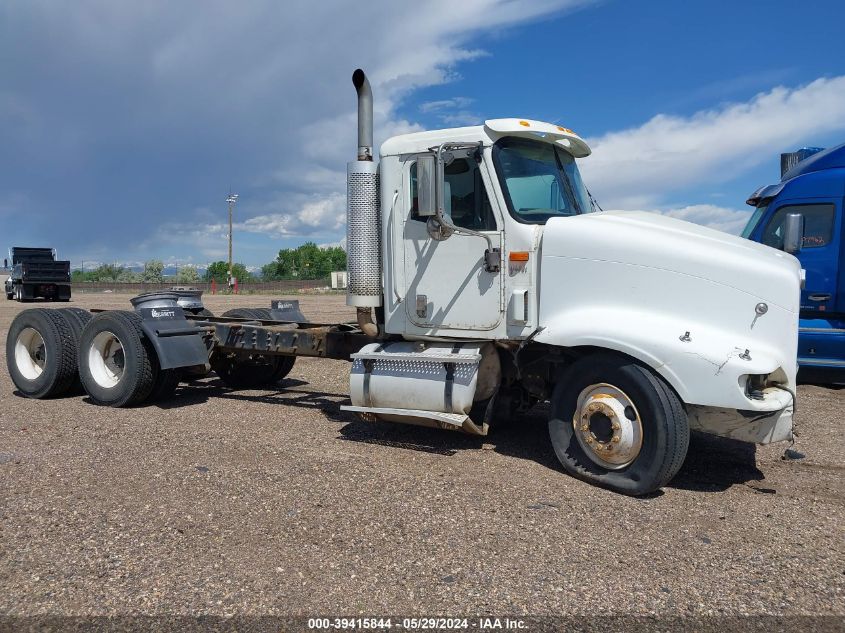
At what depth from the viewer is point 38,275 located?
34.7 m

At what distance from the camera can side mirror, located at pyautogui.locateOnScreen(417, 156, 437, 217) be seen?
512cm

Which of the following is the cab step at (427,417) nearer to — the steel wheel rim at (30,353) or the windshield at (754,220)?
the steel wheel rim at (30,353)

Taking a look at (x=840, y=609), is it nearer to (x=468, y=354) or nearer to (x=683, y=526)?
(x=683, y=526)

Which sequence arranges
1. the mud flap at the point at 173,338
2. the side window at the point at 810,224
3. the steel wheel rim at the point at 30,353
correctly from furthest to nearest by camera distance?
the side window at the point at 810,224 → the steel wheel rim at the point at 30,353 → the mud flap at the point at 173,338

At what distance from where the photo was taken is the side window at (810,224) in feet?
28.9

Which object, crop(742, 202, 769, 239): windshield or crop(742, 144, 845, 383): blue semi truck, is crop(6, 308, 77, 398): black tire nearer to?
crop(742, 144, 845, 383): blue semi truck

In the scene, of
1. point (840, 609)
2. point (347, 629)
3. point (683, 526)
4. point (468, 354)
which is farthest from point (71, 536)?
point (840, 609)

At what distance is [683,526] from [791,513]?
2.80ft

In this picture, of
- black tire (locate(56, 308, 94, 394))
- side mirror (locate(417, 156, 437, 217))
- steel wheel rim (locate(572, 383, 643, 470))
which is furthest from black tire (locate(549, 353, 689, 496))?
black tire (locate(56, 308, 94, 394))

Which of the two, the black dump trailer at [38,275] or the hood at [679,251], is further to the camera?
the black dump trailer at [38,275]

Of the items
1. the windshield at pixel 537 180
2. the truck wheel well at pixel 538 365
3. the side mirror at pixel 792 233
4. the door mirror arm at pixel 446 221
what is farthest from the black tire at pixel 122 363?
the side mirror at pixel 792 233

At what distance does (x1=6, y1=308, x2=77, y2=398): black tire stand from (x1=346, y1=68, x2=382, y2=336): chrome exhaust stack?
12.8ft

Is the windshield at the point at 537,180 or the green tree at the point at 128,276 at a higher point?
the green tree at the point at 128,276

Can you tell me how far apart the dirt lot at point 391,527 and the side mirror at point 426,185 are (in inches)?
81.3
